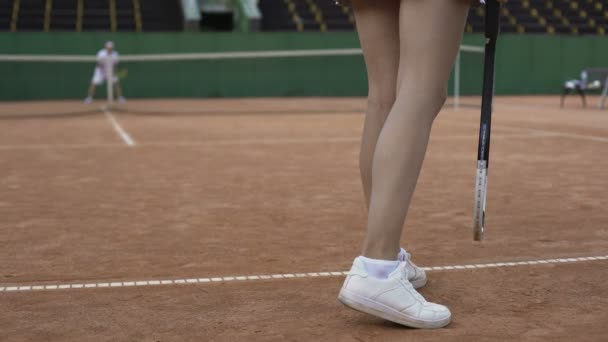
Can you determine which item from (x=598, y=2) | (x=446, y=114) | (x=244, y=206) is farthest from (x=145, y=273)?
(x=598, y=2)

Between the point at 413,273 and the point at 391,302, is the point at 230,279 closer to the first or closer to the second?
the point at 413,273

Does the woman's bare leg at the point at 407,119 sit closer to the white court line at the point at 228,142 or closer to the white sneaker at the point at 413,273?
the white sneaker at the point at 413,273

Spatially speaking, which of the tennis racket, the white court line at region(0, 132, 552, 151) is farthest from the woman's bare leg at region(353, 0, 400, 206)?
the white court line at region(0, 132, 552, 151)

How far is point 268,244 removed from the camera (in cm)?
316

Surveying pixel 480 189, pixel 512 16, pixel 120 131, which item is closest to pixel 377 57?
pixel 480 189

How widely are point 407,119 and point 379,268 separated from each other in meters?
0.40

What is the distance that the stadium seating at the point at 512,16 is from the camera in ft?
73.9

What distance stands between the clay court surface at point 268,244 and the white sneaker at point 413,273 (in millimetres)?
35

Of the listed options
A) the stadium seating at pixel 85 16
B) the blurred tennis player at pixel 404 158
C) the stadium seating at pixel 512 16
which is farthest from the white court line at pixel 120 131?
the stadium seating at pixel 512 16

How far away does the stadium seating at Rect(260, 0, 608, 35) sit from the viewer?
22.5 m

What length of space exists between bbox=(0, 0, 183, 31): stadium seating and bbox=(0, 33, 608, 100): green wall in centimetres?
131

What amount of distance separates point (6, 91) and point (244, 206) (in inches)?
634

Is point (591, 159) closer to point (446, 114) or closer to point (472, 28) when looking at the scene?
point (446, 114)

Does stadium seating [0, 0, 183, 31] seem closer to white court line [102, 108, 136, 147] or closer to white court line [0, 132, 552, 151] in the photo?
white court line [102, 108, 136, 147]
